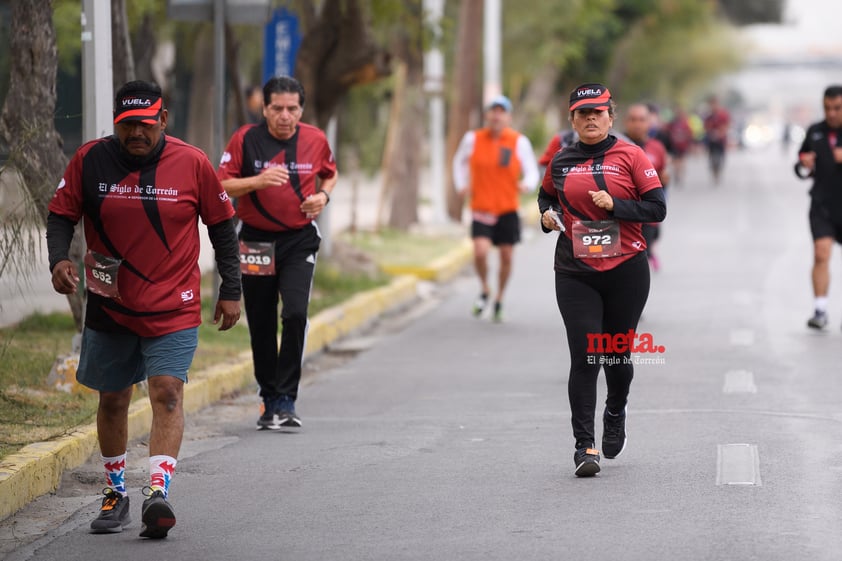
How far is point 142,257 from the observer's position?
675 cm

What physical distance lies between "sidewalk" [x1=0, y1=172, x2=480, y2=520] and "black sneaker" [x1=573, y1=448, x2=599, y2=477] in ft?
8.46

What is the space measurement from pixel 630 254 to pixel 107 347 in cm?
259

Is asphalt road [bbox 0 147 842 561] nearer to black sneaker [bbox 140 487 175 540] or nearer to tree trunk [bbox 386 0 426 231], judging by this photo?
black sneaker [bbox 140 487 175 540]

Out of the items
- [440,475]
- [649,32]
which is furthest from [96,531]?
Result: [649,32]

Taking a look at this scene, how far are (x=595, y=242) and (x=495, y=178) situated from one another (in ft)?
22.2

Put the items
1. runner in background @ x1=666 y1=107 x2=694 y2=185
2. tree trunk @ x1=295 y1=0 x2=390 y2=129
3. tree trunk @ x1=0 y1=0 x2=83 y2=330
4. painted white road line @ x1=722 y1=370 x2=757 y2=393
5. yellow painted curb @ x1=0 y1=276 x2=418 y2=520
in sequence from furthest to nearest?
1. runner in background @ x1=666 y1=107 x2=694 y2=185
2. tree trunk @ x1=295 y1=0 x2=390 y2=129
3. painted white road line @ x1=722 y1=370 x2=757 y2=393
4. tree trunk @ x1=0 y1=0 x2=83 y2=330
5. yellow painted curb @ x1=0 y1=276 x2=418 y2=520

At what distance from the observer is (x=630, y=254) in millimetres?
7840

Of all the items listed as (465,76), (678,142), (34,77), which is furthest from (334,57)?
(678,142)

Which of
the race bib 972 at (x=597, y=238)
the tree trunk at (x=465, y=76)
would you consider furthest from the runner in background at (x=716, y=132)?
the race bib 972 at (x=597, y=238)

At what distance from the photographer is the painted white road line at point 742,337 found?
12.9 m

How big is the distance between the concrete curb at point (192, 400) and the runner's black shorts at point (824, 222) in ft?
13.6

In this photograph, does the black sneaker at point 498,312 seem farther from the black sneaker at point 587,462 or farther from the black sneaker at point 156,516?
the black sneaker at point 156,516

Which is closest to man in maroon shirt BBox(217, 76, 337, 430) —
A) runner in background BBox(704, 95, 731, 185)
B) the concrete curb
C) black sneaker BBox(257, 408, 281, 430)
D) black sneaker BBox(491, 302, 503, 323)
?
black sneaker BBox(257, 408, 281, 430)

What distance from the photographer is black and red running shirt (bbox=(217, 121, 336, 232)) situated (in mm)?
9430
